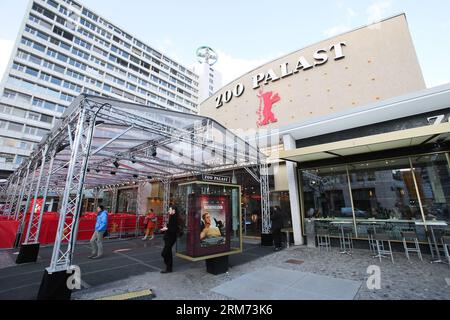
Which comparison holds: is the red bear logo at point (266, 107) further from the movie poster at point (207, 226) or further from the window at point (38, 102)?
the window at point (38, 102)

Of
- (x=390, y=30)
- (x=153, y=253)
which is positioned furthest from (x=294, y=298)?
(x=390, y=30)

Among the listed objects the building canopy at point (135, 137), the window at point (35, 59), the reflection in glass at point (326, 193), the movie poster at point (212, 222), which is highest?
the window at point (35, 59)

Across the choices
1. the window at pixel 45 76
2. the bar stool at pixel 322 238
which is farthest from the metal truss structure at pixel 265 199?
the window at pixel 45 76

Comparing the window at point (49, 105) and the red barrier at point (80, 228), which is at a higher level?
the window at point (49, 105)

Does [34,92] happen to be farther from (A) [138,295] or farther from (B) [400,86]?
(B) [400,86]

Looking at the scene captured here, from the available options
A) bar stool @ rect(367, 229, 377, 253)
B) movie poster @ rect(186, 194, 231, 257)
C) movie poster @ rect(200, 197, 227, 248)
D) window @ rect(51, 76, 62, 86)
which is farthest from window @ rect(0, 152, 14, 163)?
bar stool @ rect(367, 229, 377, 253)

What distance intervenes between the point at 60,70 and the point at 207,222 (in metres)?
48.3

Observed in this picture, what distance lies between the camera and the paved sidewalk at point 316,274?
424 cm

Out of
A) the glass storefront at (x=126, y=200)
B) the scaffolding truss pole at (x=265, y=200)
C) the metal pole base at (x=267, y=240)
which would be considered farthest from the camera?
the glass storefront at (x=126, y=200)

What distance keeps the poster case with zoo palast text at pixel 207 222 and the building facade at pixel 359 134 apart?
4.27 meters

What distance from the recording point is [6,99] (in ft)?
105

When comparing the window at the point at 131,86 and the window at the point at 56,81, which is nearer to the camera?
the window at the point at 56,81

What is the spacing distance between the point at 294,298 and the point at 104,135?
770 cm

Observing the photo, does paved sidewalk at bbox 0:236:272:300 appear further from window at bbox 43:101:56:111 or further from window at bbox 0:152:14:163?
window at bbox 43:101:56:111
